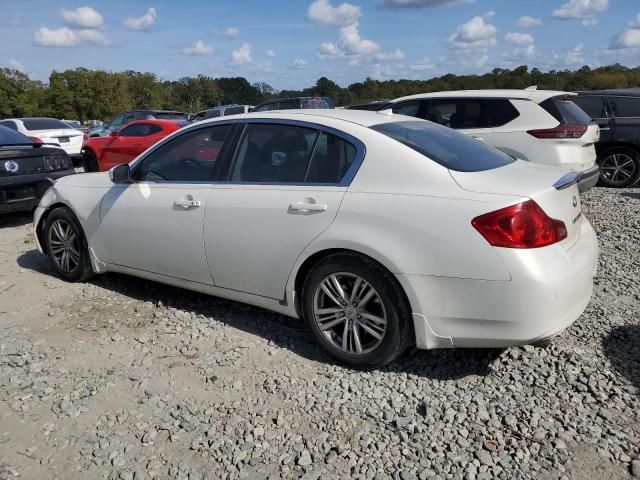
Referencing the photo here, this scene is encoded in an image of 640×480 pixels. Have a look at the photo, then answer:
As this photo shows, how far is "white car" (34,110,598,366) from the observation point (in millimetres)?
2842

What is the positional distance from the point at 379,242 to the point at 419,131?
100 centimetres

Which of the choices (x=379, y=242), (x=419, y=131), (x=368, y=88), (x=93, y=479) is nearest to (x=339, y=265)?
(x=379, y=242)

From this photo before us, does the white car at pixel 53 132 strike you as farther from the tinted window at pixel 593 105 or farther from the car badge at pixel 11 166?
the tinted window at pixel 593 105

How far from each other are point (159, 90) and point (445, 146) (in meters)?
61.3

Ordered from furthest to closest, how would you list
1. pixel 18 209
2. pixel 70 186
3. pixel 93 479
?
pixel 18 209 < pixel 70 186 < pixel 93 479

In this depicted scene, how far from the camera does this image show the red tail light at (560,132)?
7.29 meters

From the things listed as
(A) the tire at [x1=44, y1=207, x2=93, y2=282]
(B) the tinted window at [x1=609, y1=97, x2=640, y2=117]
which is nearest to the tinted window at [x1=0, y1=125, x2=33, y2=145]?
(A) the tire at [x1=44, y1=207, x2=93, y2=282]

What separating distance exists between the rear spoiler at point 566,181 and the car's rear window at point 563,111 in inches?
174

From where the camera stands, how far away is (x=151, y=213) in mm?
4188

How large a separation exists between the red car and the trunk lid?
9.73m

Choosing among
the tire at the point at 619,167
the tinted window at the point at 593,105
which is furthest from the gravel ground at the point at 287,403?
the tinted window at the point at 593,105

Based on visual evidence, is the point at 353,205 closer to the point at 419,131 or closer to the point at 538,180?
the point at 419,131

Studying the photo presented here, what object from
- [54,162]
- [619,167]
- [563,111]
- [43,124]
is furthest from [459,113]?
[43,124]

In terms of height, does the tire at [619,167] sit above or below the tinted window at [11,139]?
below
